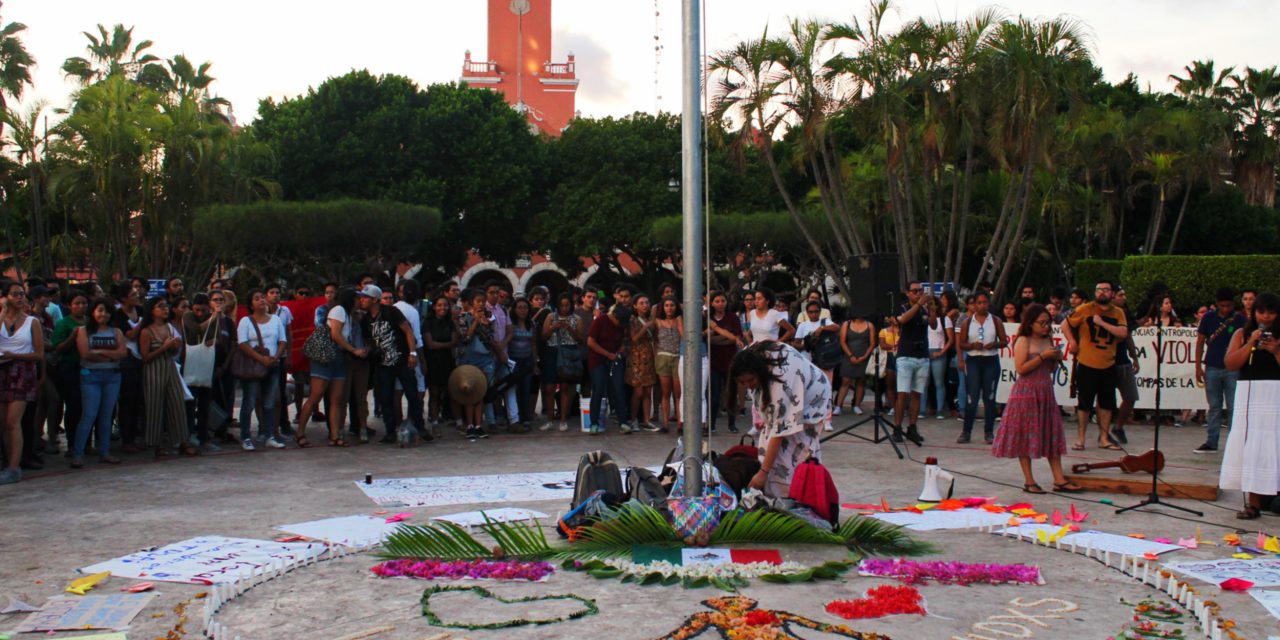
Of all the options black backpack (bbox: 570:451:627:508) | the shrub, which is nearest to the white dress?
black backpack (bbox: 570:451:627:508)

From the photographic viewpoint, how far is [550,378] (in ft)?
45.9

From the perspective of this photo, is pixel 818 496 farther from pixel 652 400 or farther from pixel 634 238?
pixel 634 238

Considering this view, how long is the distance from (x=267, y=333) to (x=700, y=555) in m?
7.02

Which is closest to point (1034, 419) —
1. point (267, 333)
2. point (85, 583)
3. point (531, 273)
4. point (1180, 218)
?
point (85, 583)

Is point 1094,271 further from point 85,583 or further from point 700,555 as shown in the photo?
point 85,583

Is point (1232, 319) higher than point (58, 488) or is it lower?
higher

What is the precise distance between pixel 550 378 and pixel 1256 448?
7.93 m

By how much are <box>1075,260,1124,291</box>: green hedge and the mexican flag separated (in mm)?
28124

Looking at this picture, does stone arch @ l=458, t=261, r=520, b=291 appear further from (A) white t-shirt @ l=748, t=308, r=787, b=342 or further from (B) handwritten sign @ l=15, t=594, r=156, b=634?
(B) handwritten sign @ l=15, t=594, r=156, b=634

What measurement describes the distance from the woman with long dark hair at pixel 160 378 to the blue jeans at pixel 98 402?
1.13 feet

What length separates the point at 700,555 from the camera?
672 centimetres

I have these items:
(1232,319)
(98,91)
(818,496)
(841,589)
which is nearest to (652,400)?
(1232,319)

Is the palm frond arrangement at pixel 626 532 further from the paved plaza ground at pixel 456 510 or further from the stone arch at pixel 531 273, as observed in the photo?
the stone arch at pixel 531 273

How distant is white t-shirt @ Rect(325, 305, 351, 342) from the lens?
12.0 metres
